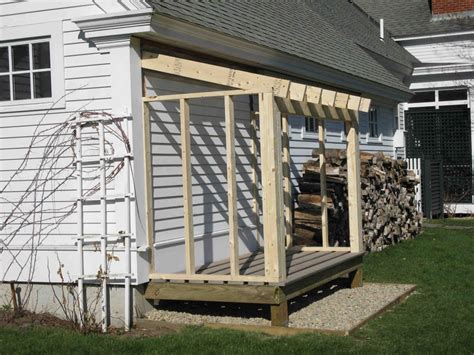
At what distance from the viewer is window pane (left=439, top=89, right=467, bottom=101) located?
23995mm

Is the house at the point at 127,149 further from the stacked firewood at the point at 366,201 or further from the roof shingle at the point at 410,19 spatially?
the roof shingle at the point at 410,19

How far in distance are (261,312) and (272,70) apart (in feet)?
14.3

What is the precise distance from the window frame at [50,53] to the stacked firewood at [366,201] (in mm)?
5130

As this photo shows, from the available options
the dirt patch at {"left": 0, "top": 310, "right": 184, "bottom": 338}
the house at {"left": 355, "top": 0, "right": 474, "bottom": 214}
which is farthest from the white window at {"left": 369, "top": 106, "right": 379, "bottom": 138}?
the dirt patch at {"left": 0, "top": 310, "right": 184, "bottom": 338}

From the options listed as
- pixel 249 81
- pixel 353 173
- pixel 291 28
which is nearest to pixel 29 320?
pixel 249 81

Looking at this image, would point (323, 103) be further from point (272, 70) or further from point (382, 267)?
point (382, 267)

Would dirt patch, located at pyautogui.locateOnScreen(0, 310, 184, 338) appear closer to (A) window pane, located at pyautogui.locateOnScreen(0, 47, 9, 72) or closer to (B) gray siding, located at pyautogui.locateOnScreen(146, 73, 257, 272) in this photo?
(B) gray siding, located at pyautogui.locateOnScreen(146, 73, 257, 272)

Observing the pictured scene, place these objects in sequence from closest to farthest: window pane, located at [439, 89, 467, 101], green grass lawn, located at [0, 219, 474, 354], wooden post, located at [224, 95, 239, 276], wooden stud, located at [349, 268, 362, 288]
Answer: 1. green grass lawn, located at [0, 219, 474, 354]
2. wooden post, located at [224, 95, 239, 276]
3. wooden stud, located at [349, 268, 362, 288]
4. window pane, located at [439, 89, 467, 101]

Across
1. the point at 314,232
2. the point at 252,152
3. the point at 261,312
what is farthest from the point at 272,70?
the point at 261,312

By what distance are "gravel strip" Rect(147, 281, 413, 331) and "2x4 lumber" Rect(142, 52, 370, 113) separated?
7.87 feet

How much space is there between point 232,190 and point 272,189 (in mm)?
499

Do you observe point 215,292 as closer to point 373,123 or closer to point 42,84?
point 42,84

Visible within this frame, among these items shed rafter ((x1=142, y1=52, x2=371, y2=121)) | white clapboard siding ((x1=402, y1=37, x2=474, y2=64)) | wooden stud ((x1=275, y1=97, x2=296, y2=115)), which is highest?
white clapboard siding ((x1=402, y1=37, x2=474, y2=64))

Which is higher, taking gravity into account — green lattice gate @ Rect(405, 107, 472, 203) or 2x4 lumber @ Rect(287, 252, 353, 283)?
green lattice gate @ Rect(405, 107, 472, 203)
